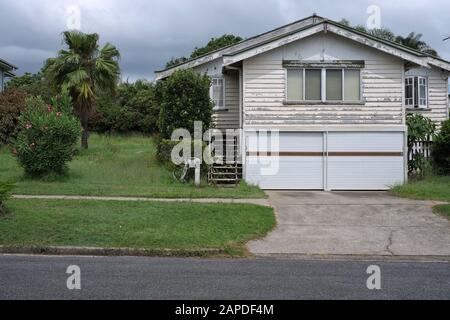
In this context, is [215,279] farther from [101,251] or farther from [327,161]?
[327,161]

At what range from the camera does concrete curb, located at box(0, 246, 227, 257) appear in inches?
386

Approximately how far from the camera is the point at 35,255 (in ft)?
31.7

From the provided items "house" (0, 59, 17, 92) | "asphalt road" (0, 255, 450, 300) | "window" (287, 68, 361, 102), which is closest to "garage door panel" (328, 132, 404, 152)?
"window" (287, 68, 361, 102)

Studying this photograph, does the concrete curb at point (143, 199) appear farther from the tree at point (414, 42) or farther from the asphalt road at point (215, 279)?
the tree at point (414, 42)

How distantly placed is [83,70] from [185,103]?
9.51m

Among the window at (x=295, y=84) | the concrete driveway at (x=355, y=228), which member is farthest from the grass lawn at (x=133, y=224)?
the window at (x=295, y=84)

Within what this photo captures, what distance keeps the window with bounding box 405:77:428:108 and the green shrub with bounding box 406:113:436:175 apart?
3.75 m

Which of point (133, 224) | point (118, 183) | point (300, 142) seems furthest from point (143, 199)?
point (300, 142)

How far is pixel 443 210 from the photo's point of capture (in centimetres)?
1360

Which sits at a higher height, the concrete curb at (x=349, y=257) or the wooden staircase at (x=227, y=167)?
the wooden staircase at (x=227, y=167)

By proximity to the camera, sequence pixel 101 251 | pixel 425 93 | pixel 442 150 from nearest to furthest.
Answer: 1. pixel 101 251
2. pixel 442 150
3. pixel 425 93

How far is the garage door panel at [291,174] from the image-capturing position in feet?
61.8

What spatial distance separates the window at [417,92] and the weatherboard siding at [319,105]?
5.09 metres
